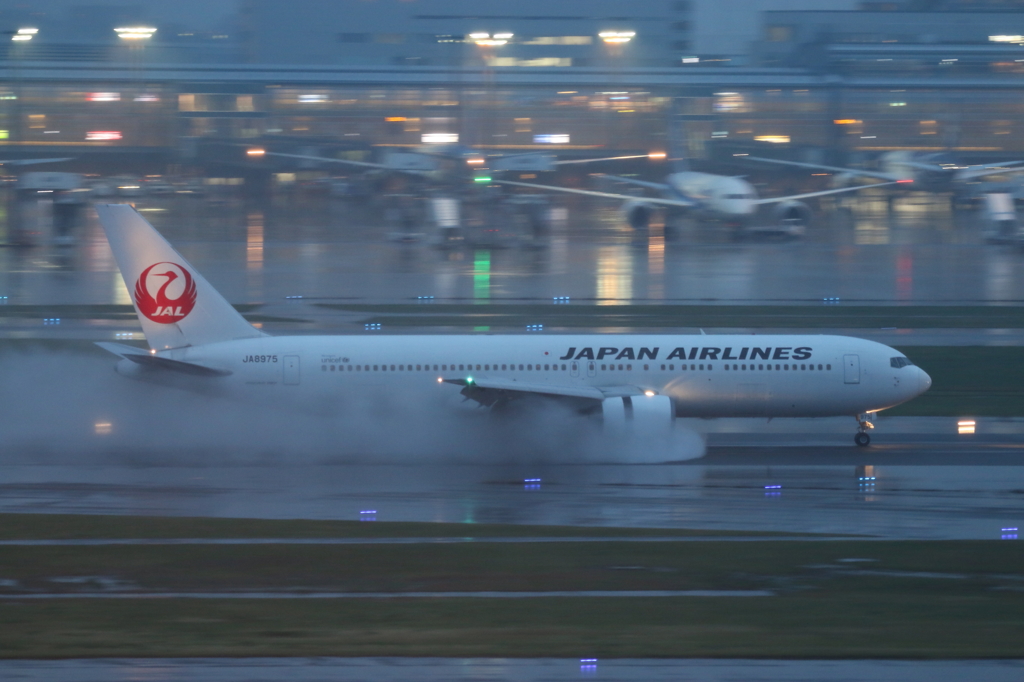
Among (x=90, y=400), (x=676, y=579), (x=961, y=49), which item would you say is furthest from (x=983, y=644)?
(x=961, y=49)

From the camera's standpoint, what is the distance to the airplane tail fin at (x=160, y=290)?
1158 inches

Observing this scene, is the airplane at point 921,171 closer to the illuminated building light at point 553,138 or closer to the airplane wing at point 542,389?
the illuminated building light at point 553,138

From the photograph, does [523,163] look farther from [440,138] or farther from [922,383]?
[922,383]

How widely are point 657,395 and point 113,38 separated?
142 m

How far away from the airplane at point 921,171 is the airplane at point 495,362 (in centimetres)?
7812

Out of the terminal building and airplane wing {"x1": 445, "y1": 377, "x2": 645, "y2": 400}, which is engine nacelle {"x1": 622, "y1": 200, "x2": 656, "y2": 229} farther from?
airplane wing {"x1": 445, "y1": 377, "x2": 645, "y2": 400}

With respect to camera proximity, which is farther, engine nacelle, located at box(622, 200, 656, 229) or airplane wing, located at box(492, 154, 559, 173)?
airplane wing, located at box(492, 154, 559, 173)

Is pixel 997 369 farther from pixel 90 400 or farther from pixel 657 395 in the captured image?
pixel 90 400

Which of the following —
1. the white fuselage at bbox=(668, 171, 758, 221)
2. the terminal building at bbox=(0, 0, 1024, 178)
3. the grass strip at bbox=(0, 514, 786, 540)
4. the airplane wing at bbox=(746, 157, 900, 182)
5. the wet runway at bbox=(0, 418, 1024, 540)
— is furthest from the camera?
the terminal building at bbox=(0, 0, 1024, 178)

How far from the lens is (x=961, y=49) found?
5226 inches

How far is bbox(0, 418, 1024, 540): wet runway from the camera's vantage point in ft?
72.1

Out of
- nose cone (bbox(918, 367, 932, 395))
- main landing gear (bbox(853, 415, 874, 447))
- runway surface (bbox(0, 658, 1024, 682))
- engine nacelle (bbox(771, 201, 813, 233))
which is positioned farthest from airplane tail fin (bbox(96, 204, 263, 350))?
engine nacelle (bbox(771, 201, 813, 233))

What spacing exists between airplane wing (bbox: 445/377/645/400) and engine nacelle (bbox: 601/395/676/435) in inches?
21.1

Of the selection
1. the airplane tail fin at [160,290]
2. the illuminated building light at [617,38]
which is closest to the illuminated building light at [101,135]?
the illuminated building light at [617,38]
